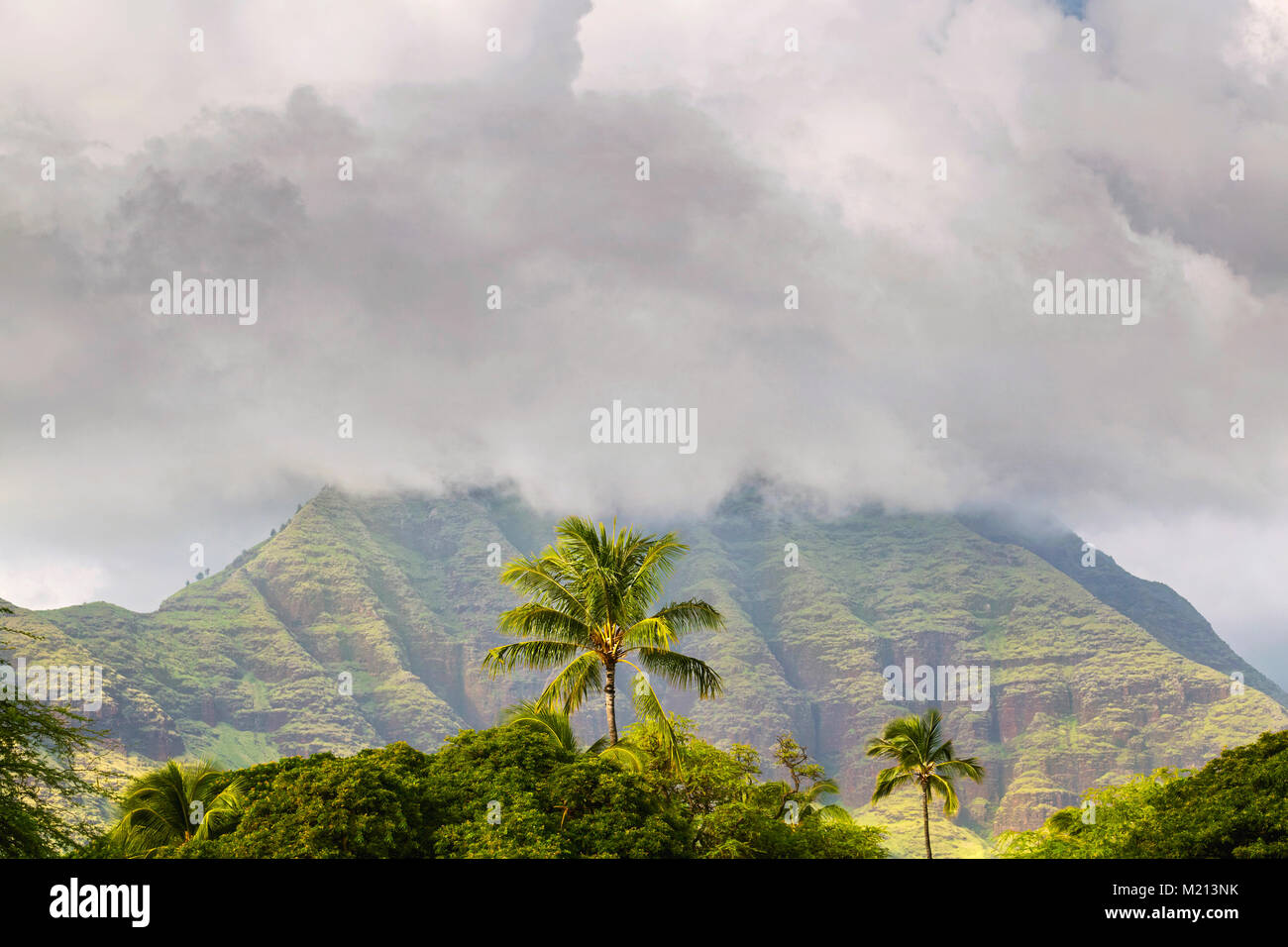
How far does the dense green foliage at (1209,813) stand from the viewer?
24.8m

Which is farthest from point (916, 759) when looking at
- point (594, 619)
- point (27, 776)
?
point (27, 776)

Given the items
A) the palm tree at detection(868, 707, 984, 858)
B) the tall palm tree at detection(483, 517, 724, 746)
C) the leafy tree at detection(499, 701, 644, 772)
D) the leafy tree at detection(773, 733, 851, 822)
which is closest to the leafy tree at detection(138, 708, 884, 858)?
the leafy tree at detection(499, 701, 644, 772)

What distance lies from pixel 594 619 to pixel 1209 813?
675 inches

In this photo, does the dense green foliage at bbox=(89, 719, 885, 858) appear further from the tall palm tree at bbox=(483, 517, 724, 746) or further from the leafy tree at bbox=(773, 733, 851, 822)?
the leafy tree at bbox=(773, 733, 851, 822)

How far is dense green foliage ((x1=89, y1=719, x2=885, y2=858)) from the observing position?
25.1 m

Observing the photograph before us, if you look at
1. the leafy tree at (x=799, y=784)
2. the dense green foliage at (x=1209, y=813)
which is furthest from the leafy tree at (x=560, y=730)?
the leafy tree at (x=799, y=784)

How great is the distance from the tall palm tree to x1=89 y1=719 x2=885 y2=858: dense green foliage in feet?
7.20

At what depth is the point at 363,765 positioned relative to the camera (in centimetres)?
2683

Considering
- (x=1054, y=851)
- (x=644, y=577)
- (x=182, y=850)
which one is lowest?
(x=1054, y=851)

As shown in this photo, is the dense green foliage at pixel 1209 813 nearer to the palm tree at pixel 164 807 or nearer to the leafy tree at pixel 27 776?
the leafy tree at pixel 27 776

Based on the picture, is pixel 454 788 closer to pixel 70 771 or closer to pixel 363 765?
pixel 363 765
